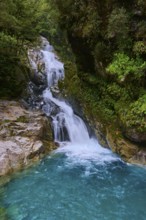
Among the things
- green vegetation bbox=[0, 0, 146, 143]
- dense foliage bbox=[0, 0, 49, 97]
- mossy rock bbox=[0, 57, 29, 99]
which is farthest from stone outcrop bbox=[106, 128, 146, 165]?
dense foliage bbox=[0, 0, 49, 97]

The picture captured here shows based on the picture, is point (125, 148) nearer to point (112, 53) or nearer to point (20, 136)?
point (112, 53)

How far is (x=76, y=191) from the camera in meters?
7.16

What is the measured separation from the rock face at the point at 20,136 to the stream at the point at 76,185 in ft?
1.36

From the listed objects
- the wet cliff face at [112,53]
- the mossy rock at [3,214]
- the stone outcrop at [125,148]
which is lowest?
the mossy rock at [3,214]

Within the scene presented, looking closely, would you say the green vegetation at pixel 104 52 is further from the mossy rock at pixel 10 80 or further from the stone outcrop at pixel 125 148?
the stone outcrop at pixel 125 148

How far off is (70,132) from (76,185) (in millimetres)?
3554

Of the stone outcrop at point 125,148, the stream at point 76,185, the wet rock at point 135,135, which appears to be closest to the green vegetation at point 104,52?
the wet rock at point 135,135

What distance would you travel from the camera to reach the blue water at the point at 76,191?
6195 millimetres

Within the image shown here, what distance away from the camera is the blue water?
244 inches

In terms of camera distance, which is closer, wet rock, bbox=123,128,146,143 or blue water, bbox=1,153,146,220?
blue water, bbox=1,153,146,220

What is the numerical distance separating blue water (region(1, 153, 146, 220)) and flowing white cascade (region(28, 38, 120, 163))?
48 centimetres

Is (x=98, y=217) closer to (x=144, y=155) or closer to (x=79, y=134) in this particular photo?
(x=144, y=155)

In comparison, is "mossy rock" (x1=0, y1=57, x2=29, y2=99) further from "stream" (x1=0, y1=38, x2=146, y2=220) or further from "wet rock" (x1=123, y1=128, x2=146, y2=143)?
"wet rock" (x1=123, y1=128, x2=146, y2=143)

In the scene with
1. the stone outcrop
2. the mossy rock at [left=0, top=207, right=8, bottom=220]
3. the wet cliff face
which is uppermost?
the wet cliff face
